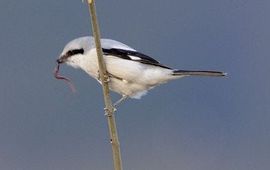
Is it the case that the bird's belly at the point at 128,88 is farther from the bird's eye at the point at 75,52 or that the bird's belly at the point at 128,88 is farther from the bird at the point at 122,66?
the bird's eye at the point at 75,52

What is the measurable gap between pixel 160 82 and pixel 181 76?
0.10 meters

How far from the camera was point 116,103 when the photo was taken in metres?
2.04

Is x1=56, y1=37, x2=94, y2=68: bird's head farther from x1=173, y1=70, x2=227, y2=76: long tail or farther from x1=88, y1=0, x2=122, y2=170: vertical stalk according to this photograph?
x1=88, y1=0, x2=122, y2=170: vertical stalk

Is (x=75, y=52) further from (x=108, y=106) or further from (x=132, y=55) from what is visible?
(x=108, y=106)

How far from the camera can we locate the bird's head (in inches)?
77.9

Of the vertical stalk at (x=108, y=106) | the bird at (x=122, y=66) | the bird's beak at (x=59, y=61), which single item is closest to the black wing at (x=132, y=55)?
the bird at (x=122, y=66)

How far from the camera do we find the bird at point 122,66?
1.98 metres

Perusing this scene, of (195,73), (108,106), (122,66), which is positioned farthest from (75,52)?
(108,106)

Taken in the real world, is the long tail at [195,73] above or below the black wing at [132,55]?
below

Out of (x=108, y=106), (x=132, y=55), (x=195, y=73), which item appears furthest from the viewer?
(x=132, y=55)

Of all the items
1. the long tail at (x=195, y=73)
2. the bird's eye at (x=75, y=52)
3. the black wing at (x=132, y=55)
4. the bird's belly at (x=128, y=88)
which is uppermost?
the bird's eye at (x=75, y=52)

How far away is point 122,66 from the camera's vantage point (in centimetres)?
200

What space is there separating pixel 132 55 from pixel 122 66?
66mm

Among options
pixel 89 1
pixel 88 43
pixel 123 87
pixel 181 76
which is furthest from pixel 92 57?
pixel 89 1
